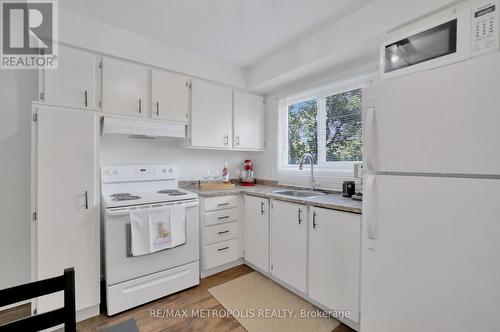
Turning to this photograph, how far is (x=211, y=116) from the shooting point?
2.71 m

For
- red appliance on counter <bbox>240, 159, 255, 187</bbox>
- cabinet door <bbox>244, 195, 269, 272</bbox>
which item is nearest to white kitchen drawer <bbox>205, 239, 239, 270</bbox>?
cabinet door <bbox>244, 195, 269, 272</bbox>

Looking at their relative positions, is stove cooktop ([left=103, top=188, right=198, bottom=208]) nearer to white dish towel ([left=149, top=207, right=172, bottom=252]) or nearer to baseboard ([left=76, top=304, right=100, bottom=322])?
white dish towel ([left=149, top=207, right=172, bottom=252])

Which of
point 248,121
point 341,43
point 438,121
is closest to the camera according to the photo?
point 438,121

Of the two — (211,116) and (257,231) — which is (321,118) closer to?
(211,116)

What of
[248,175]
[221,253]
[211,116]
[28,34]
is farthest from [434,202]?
[28,34]

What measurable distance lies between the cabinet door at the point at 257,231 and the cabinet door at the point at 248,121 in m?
0.84

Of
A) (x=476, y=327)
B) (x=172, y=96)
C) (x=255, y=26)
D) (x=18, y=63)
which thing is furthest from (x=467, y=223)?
(x=18, y=63)

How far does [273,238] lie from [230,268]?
0.76 meters

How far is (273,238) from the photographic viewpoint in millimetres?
2213

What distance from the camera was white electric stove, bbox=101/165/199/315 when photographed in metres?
1.76

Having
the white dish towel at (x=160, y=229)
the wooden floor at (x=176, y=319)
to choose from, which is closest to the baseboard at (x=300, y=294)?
the wooden floor at (x=176, y=319)

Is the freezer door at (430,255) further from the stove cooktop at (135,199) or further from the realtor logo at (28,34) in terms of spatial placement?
the realtor logo at (28,34)

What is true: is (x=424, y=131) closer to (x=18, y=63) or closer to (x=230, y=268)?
(x=230, y=268)

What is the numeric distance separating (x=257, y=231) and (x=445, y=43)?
209 centimetres
